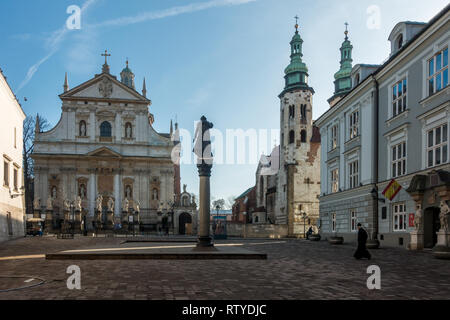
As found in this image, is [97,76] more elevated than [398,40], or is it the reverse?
[97,76]

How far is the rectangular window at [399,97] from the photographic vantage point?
23.9 meters

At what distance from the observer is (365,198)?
2791 centimetres

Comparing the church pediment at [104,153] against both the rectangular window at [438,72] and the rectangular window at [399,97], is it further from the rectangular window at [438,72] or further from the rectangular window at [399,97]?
the rectangular window at [438,72]

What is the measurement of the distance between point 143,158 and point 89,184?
27.1 feet

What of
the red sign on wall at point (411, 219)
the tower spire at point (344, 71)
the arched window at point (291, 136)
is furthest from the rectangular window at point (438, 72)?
the tower spire at point (344, 71)

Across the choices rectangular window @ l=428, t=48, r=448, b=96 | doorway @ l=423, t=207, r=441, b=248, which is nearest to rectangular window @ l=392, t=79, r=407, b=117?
rectangular window @ l=428, t=48, r=448, b=96

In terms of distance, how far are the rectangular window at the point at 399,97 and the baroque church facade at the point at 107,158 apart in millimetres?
38322

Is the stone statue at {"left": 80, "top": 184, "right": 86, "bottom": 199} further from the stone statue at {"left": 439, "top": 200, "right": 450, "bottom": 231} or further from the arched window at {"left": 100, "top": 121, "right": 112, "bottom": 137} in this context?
the stone statue at {"left": 439, "top": 200, "right": 450, "bottom": 231}

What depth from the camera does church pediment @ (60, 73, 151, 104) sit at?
62.1 m

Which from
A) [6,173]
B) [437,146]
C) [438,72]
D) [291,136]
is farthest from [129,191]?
[438,72]

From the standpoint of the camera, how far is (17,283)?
926cm

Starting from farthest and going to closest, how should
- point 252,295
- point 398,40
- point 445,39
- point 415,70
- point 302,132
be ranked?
point 302,132 < point 398,40 < point 415,70 < point 445,39 < point 252,295
